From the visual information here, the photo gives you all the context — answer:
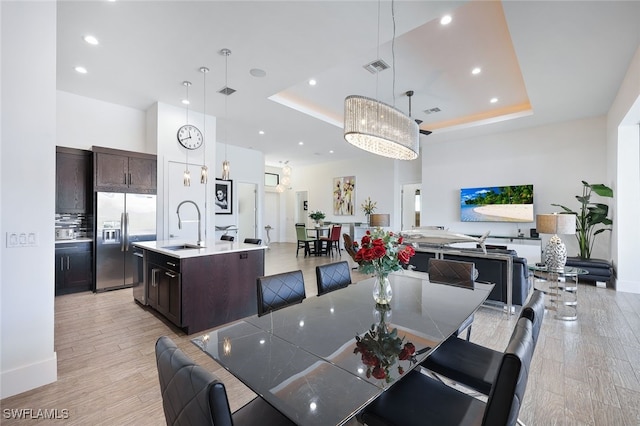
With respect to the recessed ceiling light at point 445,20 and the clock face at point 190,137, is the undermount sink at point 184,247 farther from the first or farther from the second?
the recessed ceiling light at point 445,20

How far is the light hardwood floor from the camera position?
187cm

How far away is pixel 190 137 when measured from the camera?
548cm

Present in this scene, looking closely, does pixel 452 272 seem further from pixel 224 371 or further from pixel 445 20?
pixel 445 20

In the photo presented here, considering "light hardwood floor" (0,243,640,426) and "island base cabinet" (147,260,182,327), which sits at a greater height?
"island base cabinet" (147,260,182,327)

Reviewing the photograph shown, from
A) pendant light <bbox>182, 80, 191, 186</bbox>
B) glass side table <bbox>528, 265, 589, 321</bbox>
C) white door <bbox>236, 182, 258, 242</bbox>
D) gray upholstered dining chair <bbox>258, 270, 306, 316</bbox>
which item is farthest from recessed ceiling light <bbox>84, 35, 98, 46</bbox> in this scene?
glass side table <bbox>528, 265, 589, 321</bbox>

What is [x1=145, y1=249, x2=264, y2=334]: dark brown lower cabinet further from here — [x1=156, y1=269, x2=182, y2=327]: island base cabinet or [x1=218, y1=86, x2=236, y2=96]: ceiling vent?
[x1=218, y1=86, x2=236, y2=96]: ceiling vent

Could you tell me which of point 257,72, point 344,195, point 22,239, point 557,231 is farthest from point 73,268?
point 344,195

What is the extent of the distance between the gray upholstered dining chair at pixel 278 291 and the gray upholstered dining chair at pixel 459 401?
905 mm

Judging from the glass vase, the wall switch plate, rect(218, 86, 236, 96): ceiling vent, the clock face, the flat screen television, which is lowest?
the glass vase

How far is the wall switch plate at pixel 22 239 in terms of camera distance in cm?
202

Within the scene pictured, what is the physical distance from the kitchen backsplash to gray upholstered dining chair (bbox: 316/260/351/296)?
445cm

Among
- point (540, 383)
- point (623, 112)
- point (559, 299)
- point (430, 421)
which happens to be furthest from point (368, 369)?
point (623, 112)

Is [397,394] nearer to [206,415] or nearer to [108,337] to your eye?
[206,415]

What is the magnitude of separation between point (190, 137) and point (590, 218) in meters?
7.60
